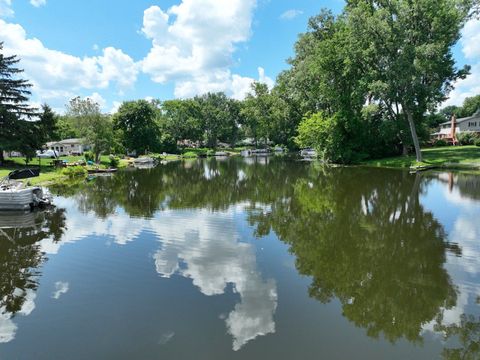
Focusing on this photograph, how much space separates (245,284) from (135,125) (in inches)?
3143

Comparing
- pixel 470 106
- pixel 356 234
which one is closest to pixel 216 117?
pixel 470 106

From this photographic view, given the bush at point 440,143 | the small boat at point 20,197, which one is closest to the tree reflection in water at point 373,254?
the small boat at point 20,197

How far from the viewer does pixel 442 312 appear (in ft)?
25.6

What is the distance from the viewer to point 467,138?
208ft

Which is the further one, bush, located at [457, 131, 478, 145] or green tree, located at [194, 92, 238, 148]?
green tree, located at [194, 92, 238, 148]

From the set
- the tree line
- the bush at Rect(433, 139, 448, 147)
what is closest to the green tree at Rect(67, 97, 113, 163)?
the tree line

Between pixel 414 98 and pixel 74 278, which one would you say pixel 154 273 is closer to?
pixel 74 278

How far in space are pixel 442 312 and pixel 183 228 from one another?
35.4 feet

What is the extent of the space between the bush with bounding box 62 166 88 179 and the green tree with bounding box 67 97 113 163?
33.8 ft

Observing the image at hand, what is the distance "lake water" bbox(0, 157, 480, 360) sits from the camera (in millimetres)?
6699

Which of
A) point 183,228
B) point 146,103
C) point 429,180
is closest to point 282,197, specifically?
point 183,228

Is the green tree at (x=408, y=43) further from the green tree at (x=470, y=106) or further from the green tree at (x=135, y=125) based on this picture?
the green tree at (x=470, y=106)

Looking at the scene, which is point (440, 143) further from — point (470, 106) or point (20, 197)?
point (470, 106)

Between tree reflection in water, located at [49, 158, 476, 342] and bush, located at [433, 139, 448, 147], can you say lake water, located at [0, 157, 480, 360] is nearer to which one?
tree reflection in water, located at [49, 158, 476, 342]
